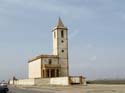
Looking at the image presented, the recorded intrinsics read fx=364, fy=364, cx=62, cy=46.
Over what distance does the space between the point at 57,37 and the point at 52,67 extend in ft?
29.6

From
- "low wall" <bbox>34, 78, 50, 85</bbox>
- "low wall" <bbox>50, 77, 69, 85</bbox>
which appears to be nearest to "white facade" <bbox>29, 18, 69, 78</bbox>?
"low wall" <bbox>34, 78, 50, 85</bbox>

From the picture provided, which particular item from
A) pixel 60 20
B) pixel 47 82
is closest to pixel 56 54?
pixel 60 20

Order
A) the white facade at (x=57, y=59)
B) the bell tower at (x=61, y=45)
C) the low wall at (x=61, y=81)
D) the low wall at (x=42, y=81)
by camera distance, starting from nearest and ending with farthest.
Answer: the low wall at (x=61, y=81) → the low wall at (x=42, y=81) → the white facade at (x=57, y=59) → the bell tower at (x=61, y=45)

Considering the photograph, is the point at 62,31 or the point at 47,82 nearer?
the point at 47,82

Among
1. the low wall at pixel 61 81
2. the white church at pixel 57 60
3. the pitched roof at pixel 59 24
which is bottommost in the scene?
the low wall at pixel 61 81

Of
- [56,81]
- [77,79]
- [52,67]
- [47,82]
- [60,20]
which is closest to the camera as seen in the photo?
[77,79]

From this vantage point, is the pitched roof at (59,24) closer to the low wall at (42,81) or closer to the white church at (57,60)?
the white church at (57,60)

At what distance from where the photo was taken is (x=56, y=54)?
334ft

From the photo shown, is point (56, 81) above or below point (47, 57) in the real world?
below

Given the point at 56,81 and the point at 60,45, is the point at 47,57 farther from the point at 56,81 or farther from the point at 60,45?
the point at 56,81

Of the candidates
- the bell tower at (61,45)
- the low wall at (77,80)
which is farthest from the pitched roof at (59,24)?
the low wall at (77,80)

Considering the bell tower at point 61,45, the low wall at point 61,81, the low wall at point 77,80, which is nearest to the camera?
the low wall at point 77,80

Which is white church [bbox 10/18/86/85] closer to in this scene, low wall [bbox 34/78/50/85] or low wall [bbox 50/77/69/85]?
low wall [bbox 34/78/50/85]

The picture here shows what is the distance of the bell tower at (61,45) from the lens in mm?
100375
